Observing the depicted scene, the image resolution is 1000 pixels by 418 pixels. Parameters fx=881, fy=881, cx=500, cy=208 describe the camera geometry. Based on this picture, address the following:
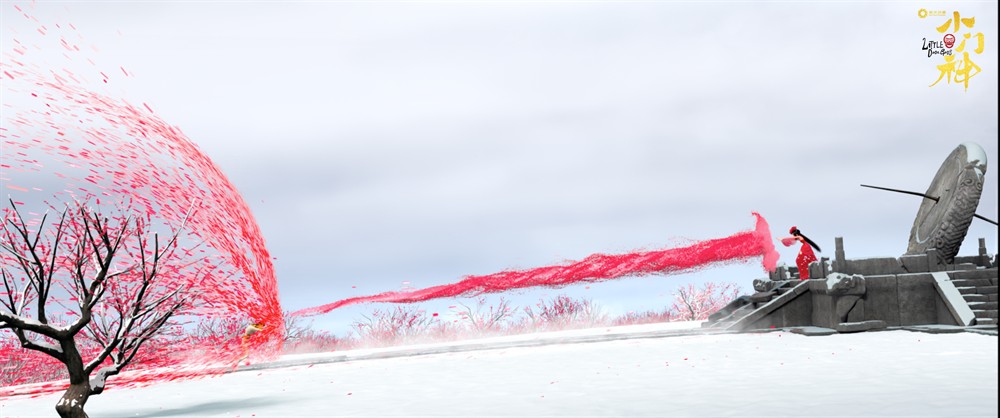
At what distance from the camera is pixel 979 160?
22375mm

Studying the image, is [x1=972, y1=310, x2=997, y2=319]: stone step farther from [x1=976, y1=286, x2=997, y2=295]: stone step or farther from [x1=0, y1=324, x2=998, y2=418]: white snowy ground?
[x1=0, y1=324, x2=998, y2=418]: white snowy ground

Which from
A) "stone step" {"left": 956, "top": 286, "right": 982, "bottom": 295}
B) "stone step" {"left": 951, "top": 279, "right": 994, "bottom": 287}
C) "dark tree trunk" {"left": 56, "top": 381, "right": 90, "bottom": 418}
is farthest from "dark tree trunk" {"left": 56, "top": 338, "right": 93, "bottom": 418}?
"stone step" {"left": 951, "top": 279, "right": 994, "bottom": 287}

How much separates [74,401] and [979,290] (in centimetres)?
2032

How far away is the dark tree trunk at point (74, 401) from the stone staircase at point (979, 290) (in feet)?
61.9

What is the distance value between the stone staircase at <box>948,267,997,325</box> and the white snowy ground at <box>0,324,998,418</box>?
73.4 inches

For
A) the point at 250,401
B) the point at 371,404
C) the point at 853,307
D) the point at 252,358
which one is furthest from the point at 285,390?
the point at 853,307

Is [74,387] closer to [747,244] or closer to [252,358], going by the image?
[252,358]

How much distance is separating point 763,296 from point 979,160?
6607 millimetres

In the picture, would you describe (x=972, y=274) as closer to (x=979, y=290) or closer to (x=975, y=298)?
(x=979, y=290)

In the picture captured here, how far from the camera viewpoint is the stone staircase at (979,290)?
20.8 meters

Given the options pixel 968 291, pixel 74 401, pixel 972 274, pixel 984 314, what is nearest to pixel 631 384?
pixel 74 401

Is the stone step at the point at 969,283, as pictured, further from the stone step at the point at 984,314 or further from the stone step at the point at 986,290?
the stone step at the point at 984,314

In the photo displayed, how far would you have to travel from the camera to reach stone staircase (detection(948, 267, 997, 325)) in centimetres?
2081

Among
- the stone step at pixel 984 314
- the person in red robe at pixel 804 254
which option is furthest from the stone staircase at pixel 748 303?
the stone step at pixel 984 314
